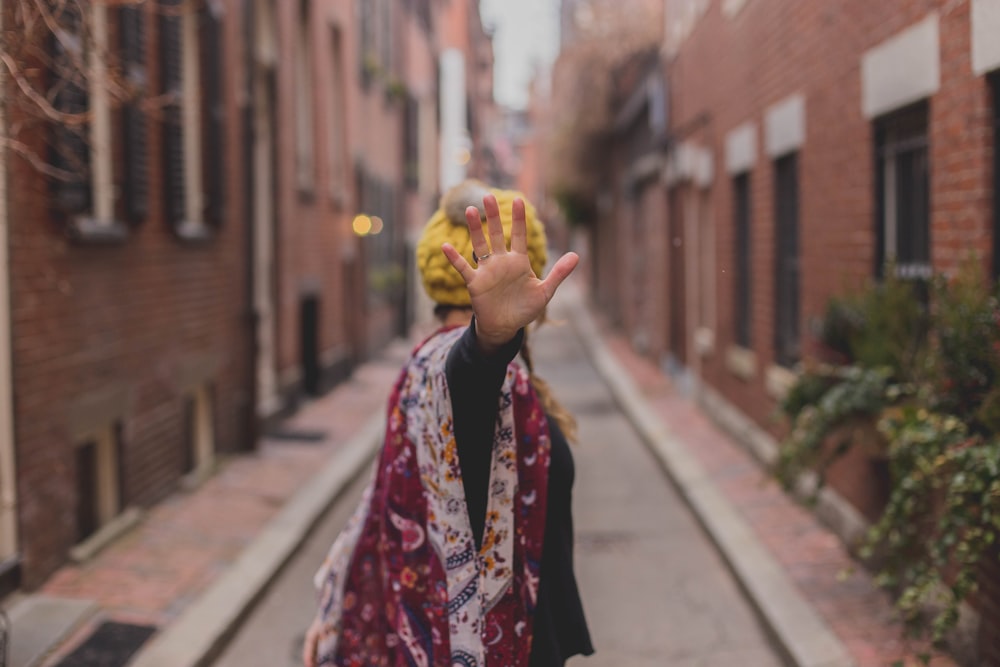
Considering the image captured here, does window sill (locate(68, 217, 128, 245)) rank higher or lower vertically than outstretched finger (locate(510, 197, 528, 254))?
higher

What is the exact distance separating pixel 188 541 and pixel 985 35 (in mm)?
5171

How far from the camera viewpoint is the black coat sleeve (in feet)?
7.49

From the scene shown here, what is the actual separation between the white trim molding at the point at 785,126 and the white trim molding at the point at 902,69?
56.2 inches

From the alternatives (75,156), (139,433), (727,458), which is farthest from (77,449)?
(727,458)

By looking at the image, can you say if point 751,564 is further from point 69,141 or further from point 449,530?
point 69,141

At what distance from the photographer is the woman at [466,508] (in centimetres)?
246

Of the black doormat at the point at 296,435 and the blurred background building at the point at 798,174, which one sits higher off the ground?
the blurred background building at the point at 798,174

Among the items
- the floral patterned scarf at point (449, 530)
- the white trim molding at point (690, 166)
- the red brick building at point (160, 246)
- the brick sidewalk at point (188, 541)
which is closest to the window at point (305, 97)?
the red brick building at point (160, 246)

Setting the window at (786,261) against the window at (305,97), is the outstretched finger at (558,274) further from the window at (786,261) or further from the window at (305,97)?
the window at (305,97)

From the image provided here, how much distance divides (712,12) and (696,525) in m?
6.02

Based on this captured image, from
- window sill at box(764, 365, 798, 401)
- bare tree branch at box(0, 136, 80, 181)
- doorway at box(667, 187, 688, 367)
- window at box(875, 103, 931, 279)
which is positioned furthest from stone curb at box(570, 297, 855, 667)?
bare tree branch at box(0, 136, 80, 181)

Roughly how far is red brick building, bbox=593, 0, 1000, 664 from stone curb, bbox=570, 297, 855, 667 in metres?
0.61

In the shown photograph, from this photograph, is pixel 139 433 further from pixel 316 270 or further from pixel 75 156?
pixel 316 270

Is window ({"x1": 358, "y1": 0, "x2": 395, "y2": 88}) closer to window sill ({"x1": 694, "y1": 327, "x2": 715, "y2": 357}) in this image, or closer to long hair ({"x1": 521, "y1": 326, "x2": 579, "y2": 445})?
window sill ({"x1": 694, "y1": 327, "x2": 715, "y2": 357})
